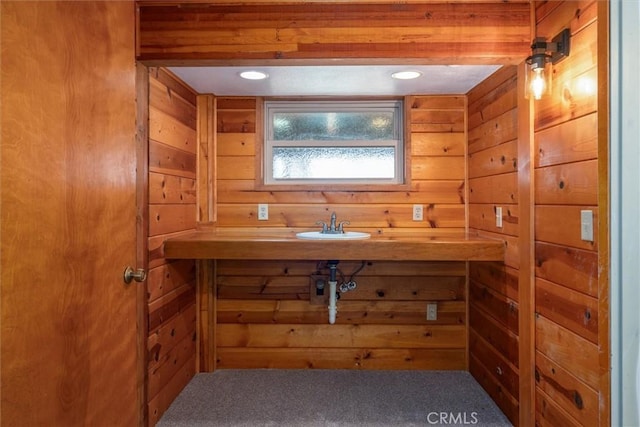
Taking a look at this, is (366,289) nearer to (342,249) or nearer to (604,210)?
(342,249)

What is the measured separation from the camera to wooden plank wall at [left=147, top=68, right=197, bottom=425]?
1.77 meters

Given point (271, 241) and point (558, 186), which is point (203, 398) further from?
point (558, 186)

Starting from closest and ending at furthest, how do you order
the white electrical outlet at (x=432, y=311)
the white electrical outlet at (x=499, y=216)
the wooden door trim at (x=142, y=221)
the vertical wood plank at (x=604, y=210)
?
the vertical wood plank at (x=604, y=210) → the wooden door trim at (x=142, y=221) → the white electrical outlet at (x=499, y=216) → the white electrical outlet at (x=432, y=311)

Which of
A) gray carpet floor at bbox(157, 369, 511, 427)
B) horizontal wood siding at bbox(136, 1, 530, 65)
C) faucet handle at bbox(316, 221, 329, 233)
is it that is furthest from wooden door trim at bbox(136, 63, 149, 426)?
faucet handle at bbox(316, 221, 329, 233)

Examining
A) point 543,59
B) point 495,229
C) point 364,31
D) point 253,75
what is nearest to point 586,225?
point 543,59

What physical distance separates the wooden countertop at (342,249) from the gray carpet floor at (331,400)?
88 centimetres

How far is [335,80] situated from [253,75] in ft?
1.66

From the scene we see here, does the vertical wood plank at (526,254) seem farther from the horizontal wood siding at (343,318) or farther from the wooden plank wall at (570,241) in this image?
the horizontal wood siding at (343,318)

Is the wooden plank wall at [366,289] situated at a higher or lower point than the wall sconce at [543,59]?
lower

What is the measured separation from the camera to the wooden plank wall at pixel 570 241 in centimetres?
116

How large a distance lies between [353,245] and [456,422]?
1.11 meters

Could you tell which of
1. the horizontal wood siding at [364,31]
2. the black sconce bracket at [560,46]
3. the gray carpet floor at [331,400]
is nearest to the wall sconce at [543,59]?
the black sconce bracket at [560,46]

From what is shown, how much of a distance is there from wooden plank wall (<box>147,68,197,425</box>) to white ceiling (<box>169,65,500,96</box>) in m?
0.18

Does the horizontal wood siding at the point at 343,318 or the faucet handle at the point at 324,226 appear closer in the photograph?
the faucet handle at the point at 324,226
